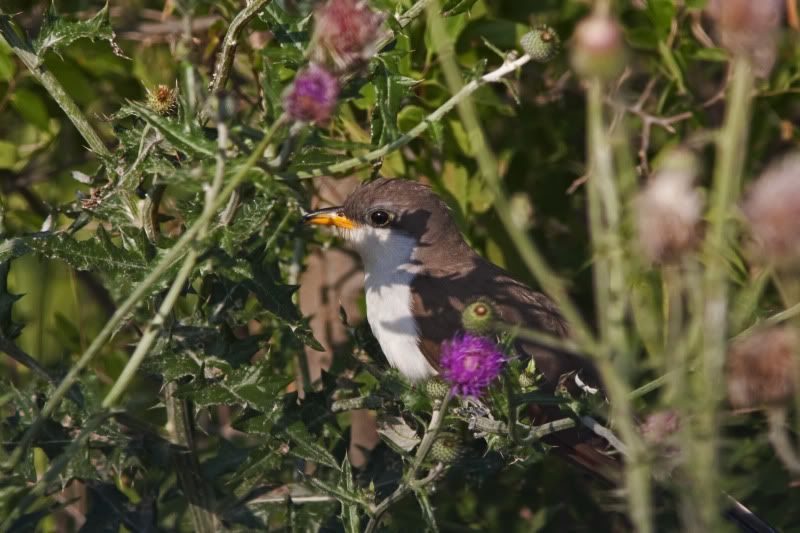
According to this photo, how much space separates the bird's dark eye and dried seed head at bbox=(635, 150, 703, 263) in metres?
2.96

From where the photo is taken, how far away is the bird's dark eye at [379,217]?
445 cm

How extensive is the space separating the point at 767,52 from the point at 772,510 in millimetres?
2883

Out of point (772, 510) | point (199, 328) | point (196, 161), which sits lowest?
point (772, 510)

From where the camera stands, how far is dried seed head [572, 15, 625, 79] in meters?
1.50

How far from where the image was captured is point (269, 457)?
337 centimetres

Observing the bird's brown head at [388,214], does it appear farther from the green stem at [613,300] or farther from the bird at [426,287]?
the green stem at [613,300]

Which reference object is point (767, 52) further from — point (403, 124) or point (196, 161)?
point (403, 124)

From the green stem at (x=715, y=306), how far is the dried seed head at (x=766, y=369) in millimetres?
37

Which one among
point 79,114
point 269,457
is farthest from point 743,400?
point 79,114

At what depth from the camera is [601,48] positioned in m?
1.50

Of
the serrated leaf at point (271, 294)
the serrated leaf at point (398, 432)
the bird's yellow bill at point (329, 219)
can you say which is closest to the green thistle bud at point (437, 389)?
the serrated leaf at point (398, 432)

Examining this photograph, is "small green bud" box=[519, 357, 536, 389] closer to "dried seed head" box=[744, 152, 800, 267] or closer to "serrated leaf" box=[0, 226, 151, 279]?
"serrated leaf" box=[0, 226, 151, 279]

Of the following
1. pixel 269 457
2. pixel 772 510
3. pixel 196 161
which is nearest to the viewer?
pixel 196 161

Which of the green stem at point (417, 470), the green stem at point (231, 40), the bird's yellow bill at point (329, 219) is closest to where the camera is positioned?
the green stem at point (417, 470)
